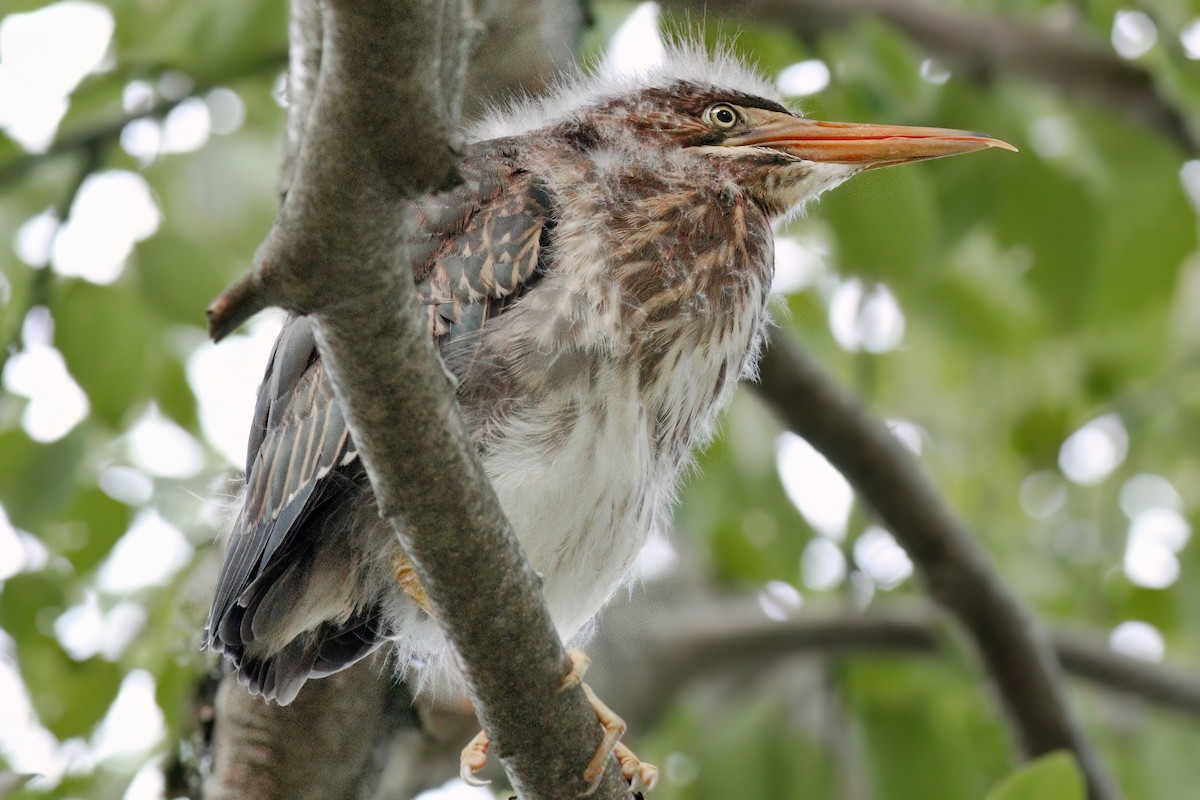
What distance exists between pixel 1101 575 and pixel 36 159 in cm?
305

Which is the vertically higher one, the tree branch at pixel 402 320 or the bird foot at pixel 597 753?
the tree branch at pixel 402 320

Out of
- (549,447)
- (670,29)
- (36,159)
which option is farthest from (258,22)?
(549,447)

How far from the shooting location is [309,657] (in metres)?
2.01

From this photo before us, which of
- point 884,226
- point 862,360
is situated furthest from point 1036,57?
point 884,226

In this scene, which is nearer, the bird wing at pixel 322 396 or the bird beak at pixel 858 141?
the bird wing at pixel 322 396

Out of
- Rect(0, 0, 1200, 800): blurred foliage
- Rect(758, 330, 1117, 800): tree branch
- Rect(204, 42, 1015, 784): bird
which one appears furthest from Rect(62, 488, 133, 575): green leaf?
Rect(758, 330, 1117, 800): tree branch

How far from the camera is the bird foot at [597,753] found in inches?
66.6

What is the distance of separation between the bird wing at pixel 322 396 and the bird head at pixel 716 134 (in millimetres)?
245

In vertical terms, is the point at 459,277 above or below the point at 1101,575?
above

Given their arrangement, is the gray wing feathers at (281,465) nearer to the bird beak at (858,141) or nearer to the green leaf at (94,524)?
the bird beak at (858,141)

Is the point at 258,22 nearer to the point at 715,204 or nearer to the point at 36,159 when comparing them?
the point at 36,159

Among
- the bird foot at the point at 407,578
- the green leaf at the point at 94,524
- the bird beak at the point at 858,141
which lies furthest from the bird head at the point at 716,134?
the green leaf at the point at 94,524

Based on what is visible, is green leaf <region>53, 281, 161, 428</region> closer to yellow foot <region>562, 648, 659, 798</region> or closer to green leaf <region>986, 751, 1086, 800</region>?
yellow foot <region>562, 648, 659, 798</region>

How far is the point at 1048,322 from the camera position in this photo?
3.32 m
